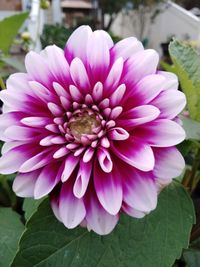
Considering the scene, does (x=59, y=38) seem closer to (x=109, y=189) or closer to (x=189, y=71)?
(x=189, y=71)

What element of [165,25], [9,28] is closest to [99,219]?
[9,28]

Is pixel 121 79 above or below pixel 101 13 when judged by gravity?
above

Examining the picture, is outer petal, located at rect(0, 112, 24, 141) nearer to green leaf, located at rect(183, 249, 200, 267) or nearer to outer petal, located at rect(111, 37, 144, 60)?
outer petal, located at rect(111, 37, 144, 60)

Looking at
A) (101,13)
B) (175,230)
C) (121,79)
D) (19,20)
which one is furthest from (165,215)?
(101,13)

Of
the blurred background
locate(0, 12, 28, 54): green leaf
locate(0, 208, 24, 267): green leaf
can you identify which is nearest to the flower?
locate(0, 208, 24, 267): green leaf

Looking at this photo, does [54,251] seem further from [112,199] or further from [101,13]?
[101,13]

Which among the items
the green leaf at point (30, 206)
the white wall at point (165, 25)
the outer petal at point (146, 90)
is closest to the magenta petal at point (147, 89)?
the outer petal at point (146, 90)

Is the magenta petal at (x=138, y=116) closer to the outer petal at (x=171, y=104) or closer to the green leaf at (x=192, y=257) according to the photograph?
the outer petal at (x=171, y=104)
